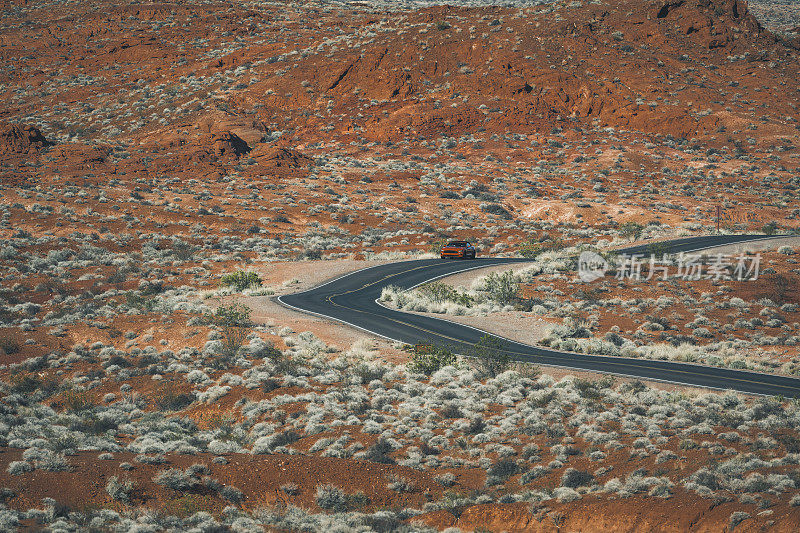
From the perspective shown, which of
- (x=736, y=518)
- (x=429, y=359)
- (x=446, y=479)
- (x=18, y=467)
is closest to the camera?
(x=736, y=518)

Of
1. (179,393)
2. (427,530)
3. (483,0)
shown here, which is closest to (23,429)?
(179,393)

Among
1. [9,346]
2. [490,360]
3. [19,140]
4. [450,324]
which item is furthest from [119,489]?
[19,140]

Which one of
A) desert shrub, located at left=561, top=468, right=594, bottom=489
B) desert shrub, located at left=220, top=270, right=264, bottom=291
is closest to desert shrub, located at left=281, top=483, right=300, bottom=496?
desert shrub, located at left=561, top=468, right=594, bottom=489

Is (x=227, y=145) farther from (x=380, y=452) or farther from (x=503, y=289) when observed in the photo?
(x=380, y=452)

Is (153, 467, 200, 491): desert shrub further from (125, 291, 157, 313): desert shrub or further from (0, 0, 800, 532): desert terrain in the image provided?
(125, 291, 157, 313): desert shrub

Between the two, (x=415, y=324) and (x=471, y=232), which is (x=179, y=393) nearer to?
(x=415, y=324)

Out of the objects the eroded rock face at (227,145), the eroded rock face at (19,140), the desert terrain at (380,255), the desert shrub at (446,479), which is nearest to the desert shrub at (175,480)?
the desert terrain at (380,255)
